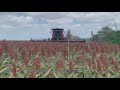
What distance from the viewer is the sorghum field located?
491cm

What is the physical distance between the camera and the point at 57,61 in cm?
522

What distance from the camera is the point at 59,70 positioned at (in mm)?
4953

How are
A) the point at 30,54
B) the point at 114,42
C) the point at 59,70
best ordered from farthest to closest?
the point at 114,42 < the point at 30,54 < the point at 59,70

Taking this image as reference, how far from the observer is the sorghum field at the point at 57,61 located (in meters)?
4.91

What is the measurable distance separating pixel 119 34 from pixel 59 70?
2.40 metres

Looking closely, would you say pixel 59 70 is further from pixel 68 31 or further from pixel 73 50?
pixel 73 50
